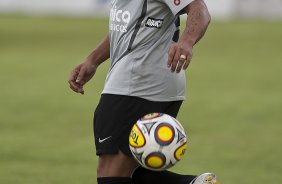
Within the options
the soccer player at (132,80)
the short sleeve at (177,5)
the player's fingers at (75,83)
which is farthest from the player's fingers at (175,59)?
the player's fingers at (75,83)

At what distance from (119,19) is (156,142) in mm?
1009

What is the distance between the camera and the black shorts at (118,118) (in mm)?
6238

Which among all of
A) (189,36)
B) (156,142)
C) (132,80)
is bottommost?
(156,142)

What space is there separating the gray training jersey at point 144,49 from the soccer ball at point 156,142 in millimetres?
351

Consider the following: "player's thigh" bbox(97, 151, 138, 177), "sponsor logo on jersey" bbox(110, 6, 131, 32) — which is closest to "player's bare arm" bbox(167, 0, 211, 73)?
"sponsor logo on jersey" bbox(110, 6, 131, 32)

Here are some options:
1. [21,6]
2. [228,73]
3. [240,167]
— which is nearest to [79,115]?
[240,167]

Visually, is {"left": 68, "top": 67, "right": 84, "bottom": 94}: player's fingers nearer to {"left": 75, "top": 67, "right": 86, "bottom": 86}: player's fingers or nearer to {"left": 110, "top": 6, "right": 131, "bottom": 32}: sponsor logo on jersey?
{"left": 75, "top": 67, "right": 86, "bottom": 86}: player's fingers

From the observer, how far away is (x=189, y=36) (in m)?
5.77

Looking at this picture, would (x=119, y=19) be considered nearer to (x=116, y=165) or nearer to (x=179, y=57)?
(x=179, y=57)

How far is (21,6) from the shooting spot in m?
48.8

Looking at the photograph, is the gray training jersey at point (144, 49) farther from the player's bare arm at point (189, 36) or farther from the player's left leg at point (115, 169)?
the player's left leg at point (115, 169)

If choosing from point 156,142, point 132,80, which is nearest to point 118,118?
point 132,80

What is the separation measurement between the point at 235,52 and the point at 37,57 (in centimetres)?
684

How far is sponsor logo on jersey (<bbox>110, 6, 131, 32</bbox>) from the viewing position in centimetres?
629
